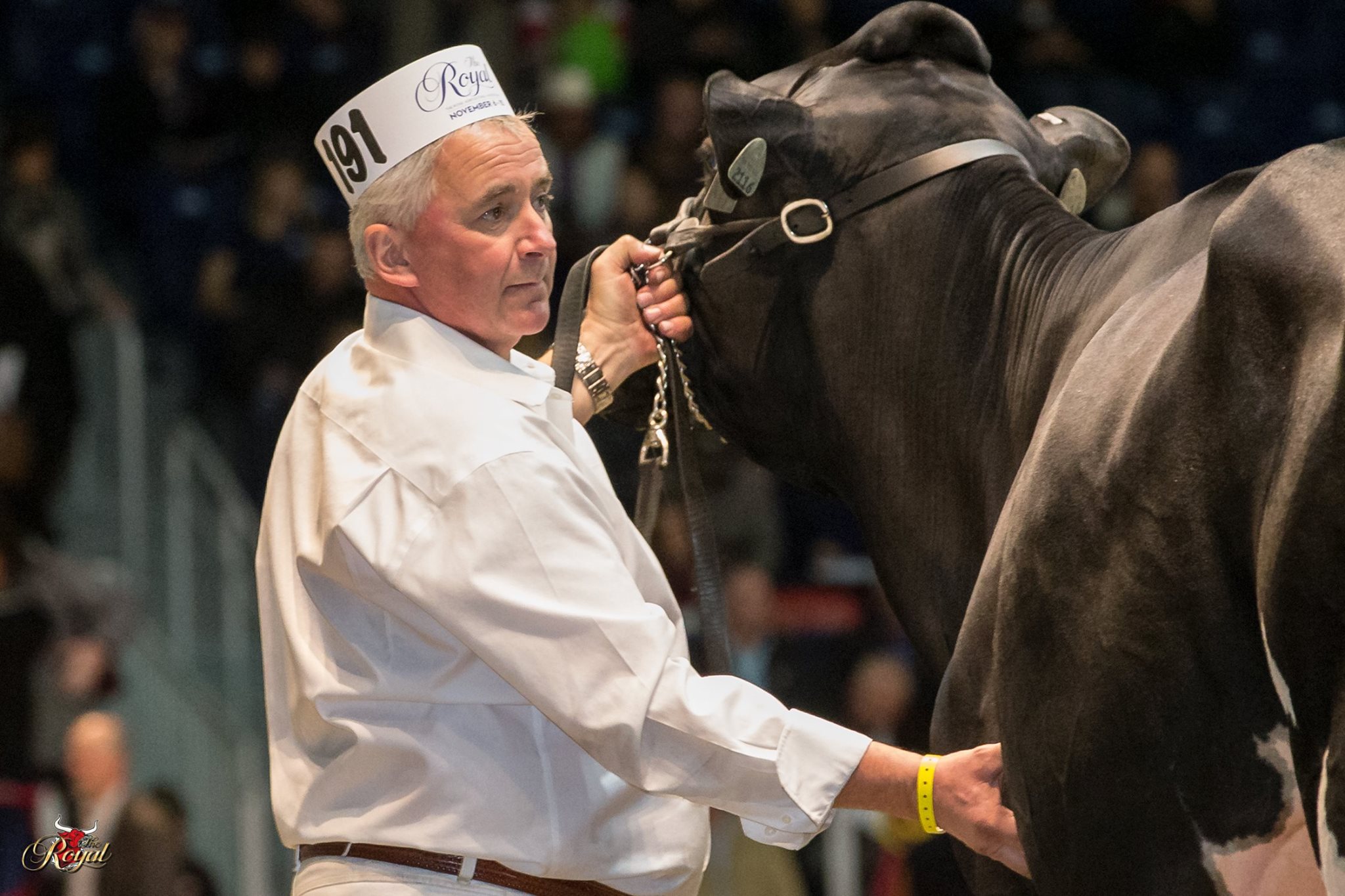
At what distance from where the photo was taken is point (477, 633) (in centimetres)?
225

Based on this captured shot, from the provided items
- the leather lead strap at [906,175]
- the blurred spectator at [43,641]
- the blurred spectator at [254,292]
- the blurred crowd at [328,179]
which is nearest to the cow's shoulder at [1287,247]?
the leather lead strap at [906,175]

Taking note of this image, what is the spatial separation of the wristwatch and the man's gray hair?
0.67 meters

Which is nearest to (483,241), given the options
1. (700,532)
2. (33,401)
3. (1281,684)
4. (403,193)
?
(403,193)

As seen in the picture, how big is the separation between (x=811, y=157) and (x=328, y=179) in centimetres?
672

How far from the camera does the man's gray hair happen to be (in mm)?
2535

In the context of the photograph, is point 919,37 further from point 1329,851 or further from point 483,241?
point 1329,851

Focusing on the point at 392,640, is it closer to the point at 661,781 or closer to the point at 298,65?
the point at 661,781

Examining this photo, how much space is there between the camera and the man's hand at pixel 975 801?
2.33 metres

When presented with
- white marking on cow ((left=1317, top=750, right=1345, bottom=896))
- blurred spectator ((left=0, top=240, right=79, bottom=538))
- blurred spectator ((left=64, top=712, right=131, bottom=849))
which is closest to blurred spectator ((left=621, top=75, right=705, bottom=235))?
blurred spectator ((left=0, top=240, right=79, bottom=538))

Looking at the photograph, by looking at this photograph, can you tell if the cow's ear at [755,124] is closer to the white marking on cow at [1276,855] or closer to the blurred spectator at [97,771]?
the white marking on cow at [1276,855]

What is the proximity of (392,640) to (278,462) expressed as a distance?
0.38 metres

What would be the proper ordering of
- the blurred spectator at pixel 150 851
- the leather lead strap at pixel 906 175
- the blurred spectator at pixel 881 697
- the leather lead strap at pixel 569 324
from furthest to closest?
the blurred spectator at pixel 881 697 → the blurred spectator at pixel 150 851 → the leather lead strap at pixel 569 324 → the leather lead strap at pixel 906 175

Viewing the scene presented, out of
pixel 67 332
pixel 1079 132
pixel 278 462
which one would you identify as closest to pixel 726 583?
pixel 67 332

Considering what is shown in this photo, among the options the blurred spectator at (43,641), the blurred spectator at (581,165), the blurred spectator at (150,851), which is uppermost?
the blurred spectator at (581,165)
